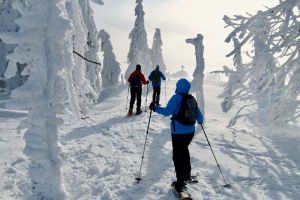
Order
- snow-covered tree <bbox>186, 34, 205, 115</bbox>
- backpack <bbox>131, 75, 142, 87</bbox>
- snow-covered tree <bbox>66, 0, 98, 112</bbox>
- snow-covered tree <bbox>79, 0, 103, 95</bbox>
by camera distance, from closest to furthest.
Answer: snow-covered tree <bbox>66, 0, 98, 112</bbox>, backpack <bbox>131, 75, 142, 87</bbox>, snow-covered tree <bbox>186, 34, 205, 115</bbox>, snow-covered tree <bbox>79, 0, 103, 95</bbox>

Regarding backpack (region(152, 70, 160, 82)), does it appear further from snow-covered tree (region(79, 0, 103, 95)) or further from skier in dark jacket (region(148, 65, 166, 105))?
snow-covered tree (region(79, 0, 103, 95))

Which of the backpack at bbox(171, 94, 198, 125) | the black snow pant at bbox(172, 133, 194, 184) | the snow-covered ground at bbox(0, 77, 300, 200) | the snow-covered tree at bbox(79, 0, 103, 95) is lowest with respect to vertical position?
the snow-covered ground at bbox(0, 77, 300, 200)

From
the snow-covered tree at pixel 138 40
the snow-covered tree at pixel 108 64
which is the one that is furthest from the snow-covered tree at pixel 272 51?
the snow-covered tree at pixel 108 64

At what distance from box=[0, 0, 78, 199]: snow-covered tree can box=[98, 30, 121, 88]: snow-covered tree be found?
54.5 metres

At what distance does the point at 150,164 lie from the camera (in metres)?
9.26

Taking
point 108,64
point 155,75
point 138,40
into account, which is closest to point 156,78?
point 155,75

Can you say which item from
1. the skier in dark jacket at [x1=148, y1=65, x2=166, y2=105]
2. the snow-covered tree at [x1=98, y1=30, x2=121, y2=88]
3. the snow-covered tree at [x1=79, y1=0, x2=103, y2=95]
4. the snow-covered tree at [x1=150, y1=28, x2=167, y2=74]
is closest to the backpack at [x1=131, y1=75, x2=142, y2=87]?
the skier in dark jacket at [x1=148, y1=65, x2=166, y2=105]

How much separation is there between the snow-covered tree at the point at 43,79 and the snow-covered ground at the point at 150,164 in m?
0.37

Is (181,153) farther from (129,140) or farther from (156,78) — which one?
(156,78)

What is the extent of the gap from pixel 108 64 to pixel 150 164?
54100mm

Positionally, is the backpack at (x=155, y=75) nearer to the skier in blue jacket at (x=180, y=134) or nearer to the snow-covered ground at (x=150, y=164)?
the snow-covered ground at (x=150, y=164)

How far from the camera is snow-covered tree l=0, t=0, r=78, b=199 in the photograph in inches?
269

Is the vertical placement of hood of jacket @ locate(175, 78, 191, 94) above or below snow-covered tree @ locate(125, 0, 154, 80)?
below

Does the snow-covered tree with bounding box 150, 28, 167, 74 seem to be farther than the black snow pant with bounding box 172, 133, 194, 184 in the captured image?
Yes
